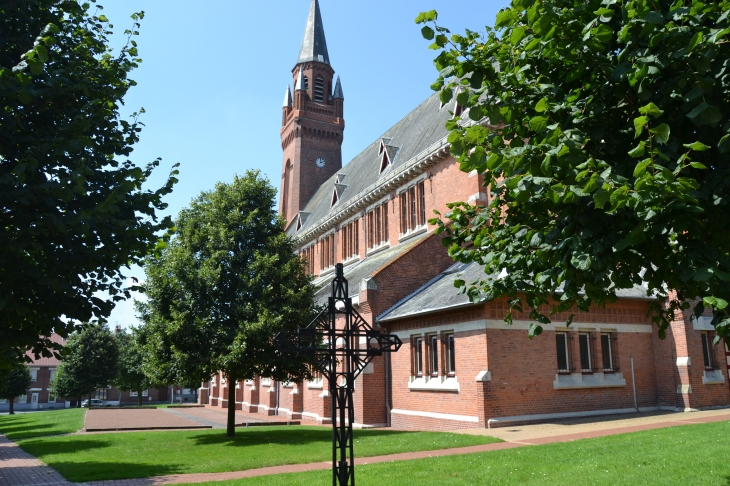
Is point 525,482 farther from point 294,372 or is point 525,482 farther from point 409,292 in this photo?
point 409,292

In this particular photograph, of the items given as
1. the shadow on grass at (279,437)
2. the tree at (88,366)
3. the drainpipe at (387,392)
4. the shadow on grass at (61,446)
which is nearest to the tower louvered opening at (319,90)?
the tree at (88,366)

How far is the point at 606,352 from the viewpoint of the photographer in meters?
21.6

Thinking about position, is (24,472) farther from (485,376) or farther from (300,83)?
(300,83)

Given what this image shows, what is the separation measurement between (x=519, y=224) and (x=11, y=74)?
6759mm

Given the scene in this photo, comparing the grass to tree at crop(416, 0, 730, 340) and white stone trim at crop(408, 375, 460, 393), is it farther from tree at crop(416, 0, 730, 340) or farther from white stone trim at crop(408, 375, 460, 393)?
tree at crop(416, 0, 730, 340)

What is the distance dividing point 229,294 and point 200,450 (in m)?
5.55

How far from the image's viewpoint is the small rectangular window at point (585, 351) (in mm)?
20922

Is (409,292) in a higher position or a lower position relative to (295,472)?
higher

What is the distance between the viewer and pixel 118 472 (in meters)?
13.0

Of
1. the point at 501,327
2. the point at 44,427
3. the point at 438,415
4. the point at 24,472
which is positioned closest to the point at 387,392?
the point at 438,415

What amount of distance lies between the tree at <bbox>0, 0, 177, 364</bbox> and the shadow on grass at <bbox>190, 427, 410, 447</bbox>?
976cm

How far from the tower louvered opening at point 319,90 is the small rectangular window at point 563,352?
40641mm

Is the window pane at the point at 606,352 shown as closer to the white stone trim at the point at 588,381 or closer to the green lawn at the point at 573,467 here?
the white stone trim at the point at 588,381

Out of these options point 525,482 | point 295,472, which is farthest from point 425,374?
point 525,482
